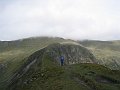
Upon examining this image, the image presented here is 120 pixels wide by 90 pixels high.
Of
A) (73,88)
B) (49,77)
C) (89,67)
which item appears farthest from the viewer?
(89,67)

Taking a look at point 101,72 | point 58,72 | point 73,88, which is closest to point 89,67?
→ point 101,72

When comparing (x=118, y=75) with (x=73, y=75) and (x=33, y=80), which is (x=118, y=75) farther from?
(x=33, y=80)

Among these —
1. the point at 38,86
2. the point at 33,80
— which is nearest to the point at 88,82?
the point at 38,86

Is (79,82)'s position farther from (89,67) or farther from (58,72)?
(89,67)

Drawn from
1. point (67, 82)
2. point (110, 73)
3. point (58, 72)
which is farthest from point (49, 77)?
point (110, 73)

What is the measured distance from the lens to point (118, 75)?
119m

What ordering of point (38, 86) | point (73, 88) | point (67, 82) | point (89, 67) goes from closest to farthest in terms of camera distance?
point (73, 88)
point (67, 82)
point (38, 86)
point (89, 67)

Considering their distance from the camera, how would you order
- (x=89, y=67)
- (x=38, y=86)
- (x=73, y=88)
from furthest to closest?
(x=89, y=67)
(x=38, y=86)
(x=73, y=88)

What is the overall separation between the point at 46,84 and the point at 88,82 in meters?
14.7

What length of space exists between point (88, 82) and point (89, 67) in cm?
2046

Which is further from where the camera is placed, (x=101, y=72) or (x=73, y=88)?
(x=101, y=72)

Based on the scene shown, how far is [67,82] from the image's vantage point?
100312mm

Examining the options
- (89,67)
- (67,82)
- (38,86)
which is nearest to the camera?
(67,82)

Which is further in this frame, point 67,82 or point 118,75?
point 118,75
